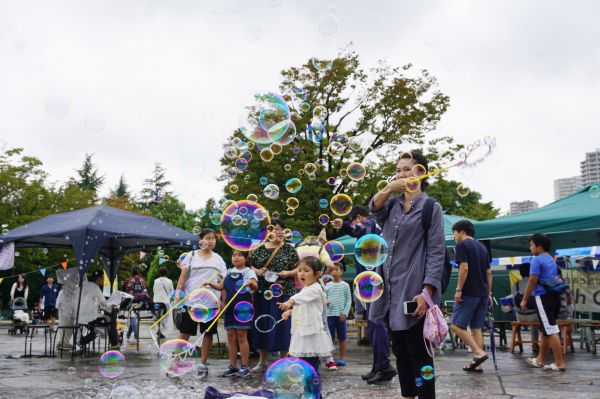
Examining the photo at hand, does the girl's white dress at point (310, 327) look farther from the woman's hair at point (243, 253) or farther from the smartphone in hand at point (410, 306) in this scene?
the smartphone in hand at point (410, 306)

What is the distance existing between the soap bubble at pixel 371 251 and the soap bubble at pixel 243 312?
236 centimetres

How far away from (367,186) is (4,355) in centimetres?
1388

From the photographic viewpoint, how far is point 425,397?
347 centimetres

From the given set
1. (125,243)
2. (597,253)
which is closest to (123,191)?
(125,243)

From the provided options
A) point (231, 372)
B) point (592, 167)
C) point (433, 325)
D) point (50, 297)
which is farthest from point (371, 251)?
point (50, 297)

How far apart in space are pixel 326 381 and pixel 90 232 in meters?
5.57

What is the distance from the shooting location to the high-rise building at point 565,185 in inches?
787

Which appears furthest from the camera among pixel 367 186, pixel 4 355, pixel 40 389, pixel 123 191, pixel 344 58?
pixel 123 191

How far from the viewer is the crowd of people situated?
3.56m

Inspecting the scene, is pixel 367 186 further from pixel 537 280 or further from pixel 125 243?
pixel 537 280

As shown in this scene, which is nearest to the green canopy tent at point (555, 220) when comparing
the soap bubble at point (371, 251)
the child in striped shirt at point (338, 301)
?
the child in striped shirt at point (338, 301)

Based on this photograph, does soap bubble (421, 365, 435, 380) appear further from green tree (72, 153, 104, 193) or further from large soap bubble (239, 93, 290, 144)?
green tree (72, 153, 104, 193)

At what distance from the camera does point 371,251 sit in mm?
4375

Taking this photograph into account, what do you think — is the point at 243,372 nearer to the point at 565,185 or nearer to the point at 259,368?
the point at 259,368
